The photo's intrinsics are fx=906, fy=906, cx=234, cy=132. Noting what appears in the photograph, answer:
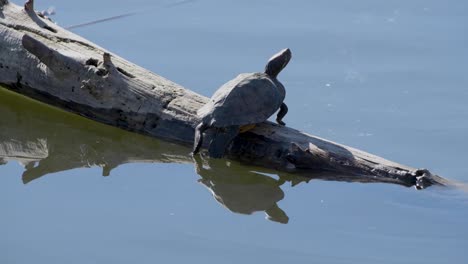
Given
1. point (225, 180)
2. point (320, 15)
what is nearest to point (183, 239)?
point (225, 180)

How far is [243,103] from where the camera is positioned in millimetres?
4660

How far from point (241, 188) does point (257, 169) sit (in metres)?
0.18

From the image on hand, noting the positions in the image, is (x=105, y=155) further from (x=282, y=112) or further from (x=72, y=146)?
(x=282, y=112)

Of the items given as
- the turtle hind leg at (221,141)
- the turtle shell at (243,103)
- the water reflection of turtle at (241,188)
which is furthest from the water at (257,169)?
the turtle shell at (243,103)

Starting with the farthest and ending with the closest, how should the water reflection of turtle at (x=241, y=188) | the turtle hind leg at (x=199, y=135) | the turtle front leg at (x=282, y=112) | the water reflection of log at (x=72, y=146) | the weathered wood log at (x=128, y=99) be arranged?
the turtle front leg at (x=282, y=112)
the water reflection of log at (x=72, y=146)
the turtle hind leg at (x=199, y=135)
the weathered wood log at (x=128, y=99)
the water reflection of turtle at (x=241, y=188)

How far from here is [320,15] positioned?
7.14 meters

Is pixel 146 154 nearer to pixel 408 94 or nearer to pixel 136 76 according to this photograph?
pixel 136 76

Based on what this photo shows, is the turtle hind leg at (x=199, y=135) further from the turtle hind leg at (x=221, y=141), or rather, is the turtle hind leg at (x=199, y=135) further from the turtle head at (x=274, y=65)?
the turtle head at (x=274, y=65)

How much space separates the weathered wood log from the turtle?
10 centimetres

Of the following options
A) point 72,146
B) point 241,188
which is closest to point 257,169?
point 241,188

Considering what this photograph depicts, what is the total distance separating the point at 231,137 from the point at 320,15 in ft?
9.12

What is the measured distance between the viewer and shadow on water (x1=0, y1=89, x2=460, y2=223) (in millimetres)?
4504

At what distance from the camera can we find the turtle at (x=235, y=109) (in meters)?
4.58

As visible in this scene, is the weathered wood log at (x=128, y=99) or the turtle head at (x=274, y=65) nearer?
the weathered wood log at (x=128, y=99)
